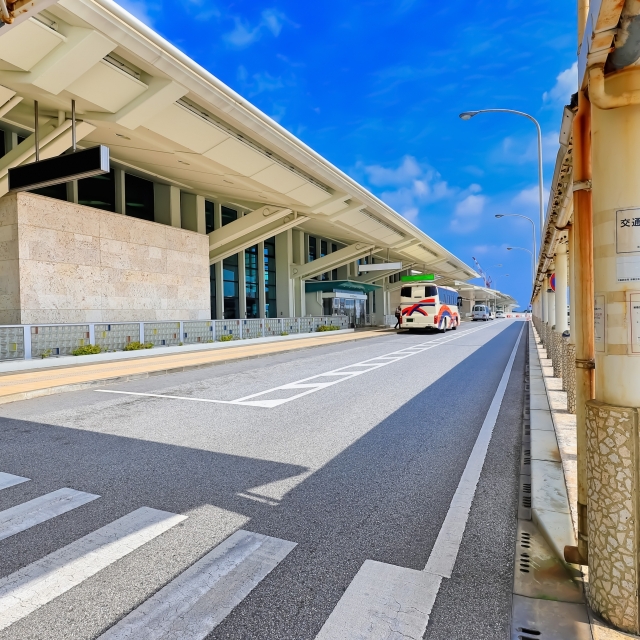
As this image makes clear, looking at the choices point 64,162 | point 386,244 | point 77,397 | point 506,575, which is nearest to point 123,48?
point 64,162

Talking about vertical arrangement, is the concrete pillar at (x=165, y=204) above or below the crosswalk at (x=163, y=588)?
above

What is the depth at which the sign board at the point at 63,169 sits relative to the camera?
1059 cm

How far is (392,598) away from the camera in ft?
8.84

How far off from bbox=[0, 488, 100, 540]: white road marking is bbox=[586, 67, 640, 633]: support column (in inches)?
154

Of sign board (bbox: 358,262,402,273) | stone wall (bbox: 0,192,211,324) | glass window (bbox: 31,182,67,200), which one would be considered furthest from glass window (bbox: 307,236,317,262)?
glass window (bbox: 31,182,67,200)

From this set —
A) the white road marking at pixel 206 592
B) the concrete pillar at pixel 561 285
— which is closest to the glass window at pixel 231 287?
the concrete pillar at pixel 561 285

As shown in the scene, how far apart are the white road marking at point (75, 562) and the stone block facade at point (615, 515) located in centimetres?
291

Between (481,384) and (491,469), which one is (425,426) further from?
(481,384)

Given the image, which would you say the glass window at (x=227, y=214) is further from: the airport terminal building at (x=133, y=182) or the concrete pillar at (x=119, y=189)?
the concrete pillar at (x=119, y=189)

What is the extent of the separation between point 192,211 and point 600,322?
87.4 feet

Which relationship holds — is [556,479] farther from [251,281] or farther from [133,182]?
[251,281]

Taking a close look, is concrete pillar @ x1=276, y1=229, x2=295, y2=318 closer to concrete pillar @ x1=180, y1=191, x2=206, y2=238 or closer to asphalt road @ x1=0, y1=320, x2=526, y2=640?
concrete pillar @ x1=180, y1=191, x2=206, y2=238

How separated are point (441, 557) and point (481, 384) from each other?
808 cm

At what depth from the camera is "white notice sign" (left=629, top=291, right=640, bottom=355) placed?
92.4 inches
